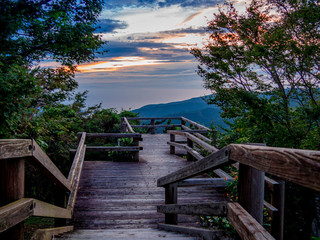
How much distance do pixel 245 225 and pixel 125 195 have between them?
15.5 feet

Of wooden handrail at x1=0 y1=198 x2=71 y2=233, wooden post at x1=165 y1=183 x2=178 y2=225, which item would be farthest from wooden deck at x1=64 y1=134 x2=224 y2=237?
wooden handrail at x1=0 y1=198 x2=71 y2=233

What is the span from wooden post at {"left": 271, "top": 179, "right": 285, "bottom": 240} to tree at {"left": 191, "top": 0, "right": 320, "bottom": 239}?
2.80 meters

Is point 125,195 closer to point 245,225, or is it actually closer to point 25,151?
point 25,151

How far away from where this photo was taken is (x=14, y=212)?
171 centimetres

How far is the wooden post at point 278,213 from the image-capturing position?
367cm

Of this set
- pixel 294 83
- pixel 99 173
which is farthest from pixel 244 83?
pixel 99 173

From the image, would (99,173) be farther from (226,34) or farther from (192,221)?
(226,34)

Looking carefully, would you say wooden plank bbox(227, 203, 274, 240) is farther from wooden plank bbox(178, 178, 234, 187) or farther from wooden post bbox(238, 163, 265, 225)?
wooden plank bbox(178, 178, 234, 187)

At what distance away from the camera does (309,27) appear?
8430 mm

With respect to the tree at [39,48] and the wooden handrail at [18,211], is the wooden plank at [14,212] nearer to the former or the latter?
the wooden handrail at [18,211]

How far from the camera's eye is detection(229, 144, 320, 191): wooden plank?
0.94 m

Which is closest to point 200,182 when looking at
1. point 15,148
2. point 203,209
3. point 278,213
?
point 278,213

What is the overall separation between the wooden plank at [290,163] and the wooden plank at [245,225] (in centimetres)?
35

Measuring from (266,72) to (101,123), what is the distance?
11.3 metres
